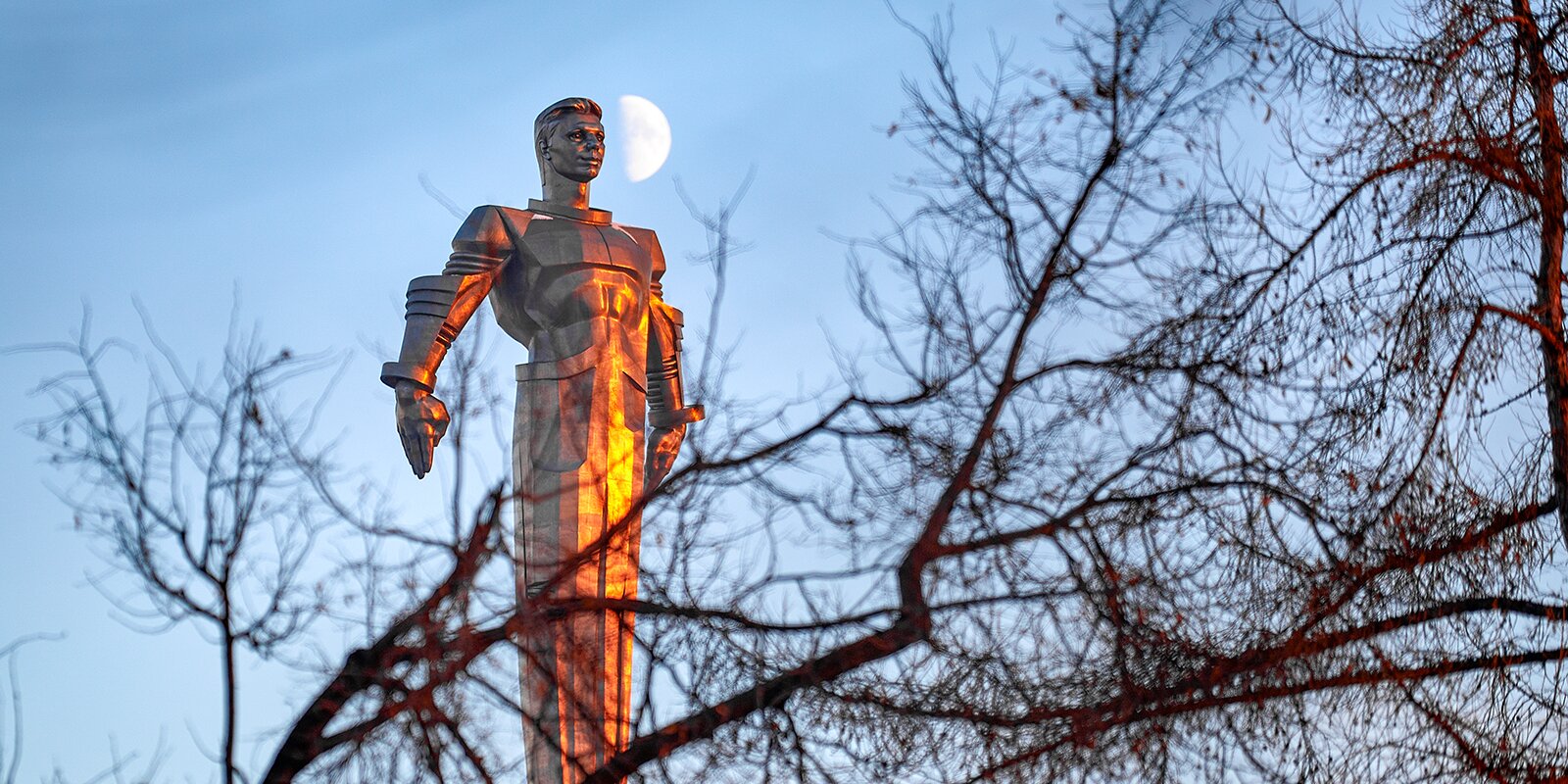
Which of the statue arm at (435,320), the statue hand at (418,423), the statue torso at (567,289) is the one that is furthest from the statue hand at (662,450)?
the statue hand at (418,423)

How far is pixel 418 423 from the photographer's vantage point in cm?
959

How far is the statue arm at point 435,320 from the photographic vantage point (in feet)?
31.5

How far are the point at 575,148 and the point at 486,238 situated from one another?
0.59 meters

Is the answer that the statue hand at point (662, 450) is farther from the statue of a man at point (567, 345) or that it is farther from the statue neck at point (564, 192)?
the statue neck at point (564, 192)

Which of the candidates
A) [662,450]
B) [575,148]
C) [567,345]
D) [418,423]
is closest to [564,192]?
[575,148]

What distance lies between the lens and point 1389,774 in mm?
7758

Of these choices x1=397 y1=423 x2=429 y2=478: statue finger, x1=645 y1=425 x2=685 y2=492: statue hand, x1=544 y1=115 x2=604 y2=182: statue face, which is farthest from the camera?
x1=645 y1=425 x2=685 y2=492: statue hand

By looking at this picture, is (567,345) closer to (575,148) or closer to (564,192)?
(564,192)

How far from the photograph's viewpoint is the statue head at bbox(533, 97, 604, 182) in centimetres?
1030

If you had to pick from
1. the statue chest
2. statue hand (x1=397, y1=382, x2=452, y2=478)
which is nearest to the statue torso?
the statue chest

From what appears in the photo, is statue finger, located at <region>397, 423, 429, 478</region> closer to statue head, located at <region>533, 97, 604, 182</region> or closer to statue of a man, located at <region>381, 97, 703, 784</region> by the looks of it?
statue of a man, located at <region>381, 97, 703, 784</region>

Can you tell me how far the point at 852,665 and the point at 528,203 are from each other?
3.76 m

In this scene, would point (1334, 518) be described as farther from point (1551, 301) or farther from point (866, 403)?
point (866, 403)

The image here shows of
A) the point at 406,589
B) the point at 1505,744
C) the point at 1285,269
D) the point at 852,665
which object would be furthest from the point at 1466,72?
the point at 406,589
